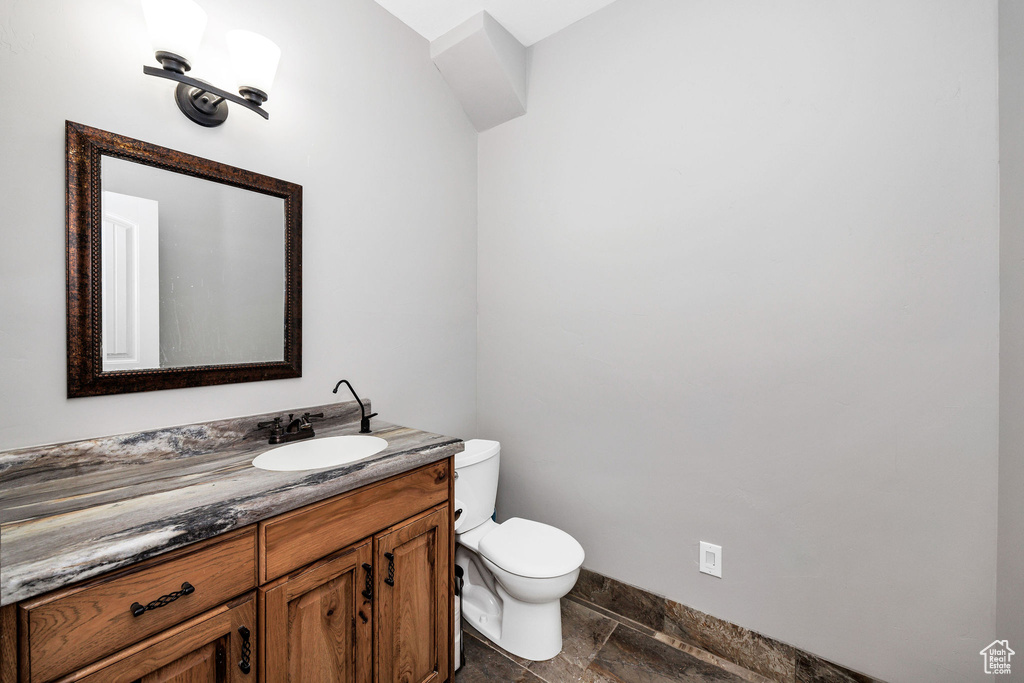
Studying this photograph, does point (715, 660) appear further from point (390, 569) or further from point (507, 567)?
point (390, 569)

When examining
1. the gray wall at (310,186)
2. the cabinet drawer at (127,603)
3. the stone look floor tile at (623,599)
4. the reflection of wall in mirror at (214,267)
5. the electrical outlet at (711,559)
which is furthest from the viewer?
the stone look floor tile at (623,599)

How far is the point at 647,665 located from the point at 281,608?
1369mm

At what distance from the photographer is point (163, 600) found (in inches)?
32.1

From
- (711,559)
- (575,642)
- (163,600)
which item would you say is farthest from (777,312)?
(163,600)

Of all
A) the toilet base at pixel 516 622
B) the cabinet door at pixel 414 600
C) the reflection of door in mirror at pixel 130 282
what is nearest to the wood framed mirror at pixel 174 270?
the reflection of door in mirror at pixel 130 282

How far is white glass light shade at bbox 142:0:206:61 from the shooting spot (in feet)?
3.72

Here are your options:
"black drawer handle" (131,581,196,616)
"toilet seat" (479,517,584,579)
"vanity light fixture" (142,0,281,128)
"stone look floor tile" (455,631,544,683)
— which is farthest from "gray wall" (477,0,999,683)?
"black drawer handle" (131,581,196,616)

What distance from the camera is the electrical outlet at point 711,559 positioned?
165cm

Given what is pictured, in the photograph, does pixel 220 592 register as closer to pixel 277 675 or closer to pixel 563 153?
pixel 277 675

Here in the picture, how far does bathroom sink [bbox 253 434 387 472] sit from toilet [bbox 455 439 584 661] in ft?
1.57

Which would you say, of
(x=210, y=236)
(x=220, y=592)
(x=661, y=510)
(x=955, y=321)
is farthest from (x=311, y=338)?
(x=955, y=321)

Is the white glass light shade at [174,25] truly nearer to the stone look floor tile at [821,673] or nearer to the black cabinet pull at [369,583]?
the black cabinet pull at [369,583]

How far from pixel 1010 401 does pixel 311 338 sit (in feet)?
7.22

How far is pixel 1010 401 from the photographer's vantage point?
3.78ft
